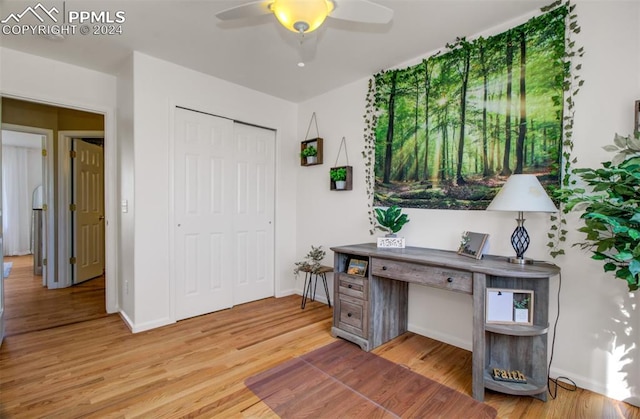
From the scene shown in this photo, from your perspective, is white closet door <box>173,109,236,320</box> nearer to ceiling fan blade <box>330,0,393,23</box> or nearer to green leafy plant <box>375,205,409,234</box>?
green leafy plant <box>375,205,409,234</box>

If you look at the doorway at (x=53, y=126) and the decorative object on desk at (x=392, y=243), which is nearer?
the decorative object on desk at (x=392, y=243)

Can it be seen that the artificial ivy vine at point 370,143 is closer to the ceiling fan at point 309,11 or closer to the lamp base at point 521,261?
the lamp base at point 521,261

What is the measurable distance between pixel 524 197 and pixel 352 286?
142cm

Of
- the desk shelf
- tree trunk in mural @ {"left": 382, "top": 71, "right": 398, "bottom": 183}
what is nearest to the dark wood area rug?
the desk shelf

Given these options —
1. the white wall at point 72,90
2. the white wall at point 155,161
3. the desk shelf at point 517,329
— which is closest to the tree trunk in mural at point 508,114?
the desk shelf at point 517,329

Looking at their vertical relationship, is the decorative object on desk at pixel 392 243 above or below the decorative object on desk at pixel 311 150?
below

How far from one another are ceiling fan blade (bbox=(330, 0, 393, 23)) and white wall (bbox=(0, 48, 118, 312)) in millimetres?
2766

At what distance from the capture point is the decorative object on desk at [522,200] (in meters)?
1.80

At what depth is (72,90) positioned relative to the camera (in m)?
2.96

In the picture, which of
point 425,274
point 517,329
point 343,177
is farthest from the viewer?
point 343,177

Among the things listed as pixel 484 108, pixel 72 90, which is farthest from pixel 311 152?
pixel 72 90

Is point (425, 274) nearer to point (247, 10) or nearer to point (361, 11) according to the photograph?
point (361, 11)

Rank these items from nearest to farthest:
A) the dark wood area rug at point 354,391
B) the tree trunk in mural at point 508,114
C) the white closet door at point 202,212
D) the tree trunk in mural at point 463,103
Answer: the dark wood area rug at point 354,391
the tree trunk in mural at point 508,114
the tree trunk in mural at point 463,103
the white closet door at point 202,212

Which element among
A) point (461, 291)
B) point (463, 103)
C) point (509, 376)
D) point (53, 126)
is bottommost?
point (509, 376)
